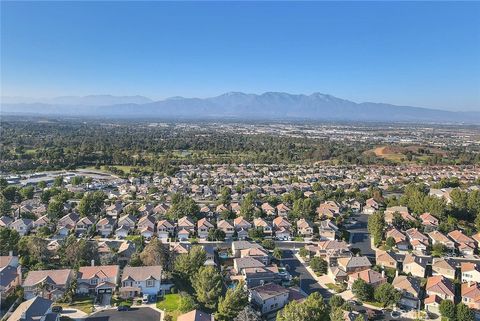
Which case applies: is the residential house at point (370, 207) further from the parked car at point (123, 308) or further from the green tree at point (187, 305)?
the parked car at point (123, 308)

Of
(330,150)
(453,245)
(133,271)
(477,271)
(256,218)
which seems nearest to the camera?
(133,271)

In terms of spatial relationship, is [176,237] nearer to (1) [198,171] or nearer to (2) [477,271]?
(2) [477,271]

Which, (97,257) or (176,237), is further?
(176,237)

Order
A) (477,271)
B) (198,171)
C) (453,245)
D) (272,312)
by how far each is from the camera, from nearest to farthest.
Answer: (272,312) < (477,271) < (453,245) < (198,171)

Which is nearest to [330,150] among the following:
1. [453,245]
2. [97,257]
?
[453,245]

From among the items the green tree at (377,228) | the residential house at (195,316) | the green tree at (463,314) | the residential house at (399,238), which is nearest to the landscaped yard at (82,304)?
the residential house at (195,316)

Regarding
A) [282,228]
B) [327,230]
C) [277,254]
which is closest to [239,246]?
[277,254]

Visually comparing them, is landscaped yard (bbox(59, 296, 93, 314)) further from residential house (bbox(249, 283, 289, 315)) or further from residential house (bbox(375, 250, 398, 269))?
residential house (bbox(375, 250, 398, 269))
